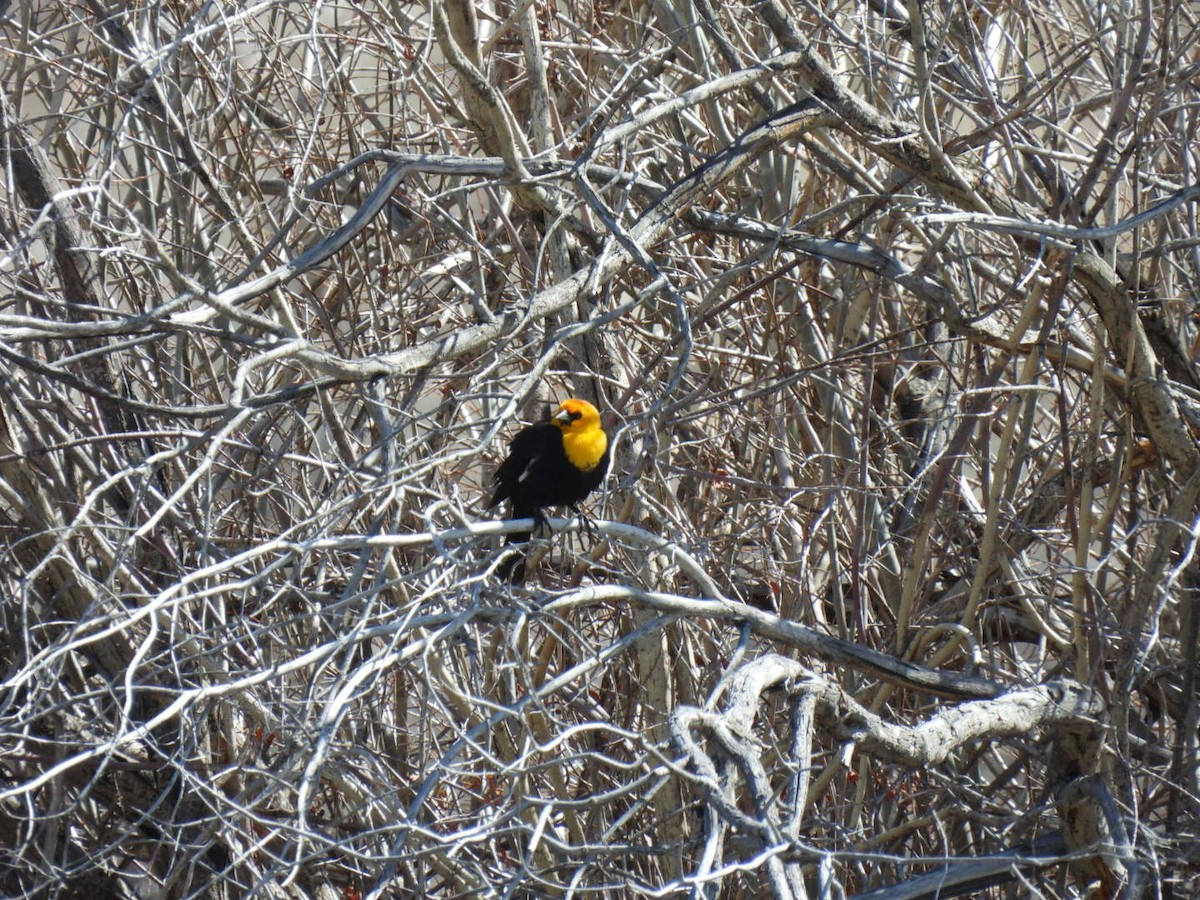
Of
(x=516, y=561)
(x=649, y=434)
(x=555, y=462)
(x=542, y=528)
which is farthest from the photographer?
(x=516, y=561)

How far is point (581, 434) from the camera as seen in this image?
12.4ft

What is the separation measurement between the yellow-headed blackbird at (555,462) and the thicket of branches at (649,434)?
0.16 metres

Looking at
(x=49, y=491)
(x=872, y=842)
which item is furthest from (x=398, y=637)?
(x=49, y=491)

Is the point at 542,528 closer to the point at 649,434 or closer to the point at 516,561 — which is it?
the point at 649,434

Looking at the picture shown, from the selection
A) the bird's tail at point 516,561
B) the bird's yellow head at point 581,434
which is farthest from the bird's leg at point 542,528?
the bird's yellow head at point 581,434

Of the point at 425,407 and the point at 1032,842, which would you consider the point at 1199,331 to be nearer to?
the point at 1032,842

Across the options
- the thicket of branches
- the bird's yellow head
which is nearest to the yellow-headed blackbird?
the bird's yellow head

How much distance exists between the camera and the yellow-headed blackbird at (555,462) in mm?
3752

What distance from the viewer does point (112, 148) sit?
277 centimetres

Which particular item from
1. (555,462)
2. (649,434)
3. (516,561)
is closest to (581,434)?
(555,462)

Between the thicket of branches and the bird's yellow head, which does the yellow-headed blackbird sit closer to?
the bird's yellow head

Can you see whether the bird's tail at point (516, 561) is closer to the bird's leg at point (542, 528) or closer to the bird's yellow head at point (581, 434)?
the bird's leg at point (542, 528)

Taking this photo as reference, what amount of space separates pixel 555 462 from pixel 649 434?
0.32 m

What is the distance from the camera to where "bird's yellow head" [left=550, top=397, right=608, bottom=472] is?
3.75 metres
